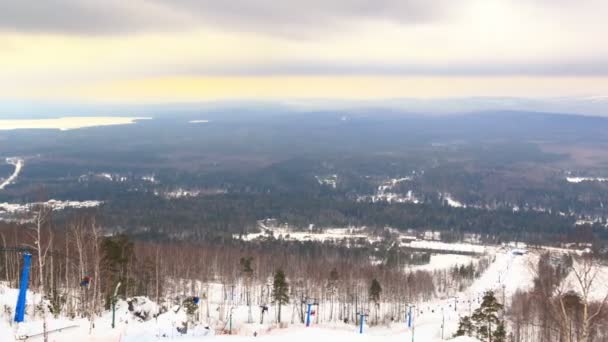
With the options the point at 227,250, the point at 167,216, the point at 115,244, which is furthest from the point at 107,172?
the point at 115,244

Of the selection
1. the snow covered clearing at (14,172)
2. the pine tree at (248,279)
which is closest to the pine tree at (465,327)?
the pine tree at (248,279)

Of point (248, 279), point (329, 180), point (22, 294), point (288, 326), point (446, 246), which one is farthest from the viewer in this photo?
point (329, 180)

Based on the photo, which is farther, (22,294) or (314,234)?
(314,234)

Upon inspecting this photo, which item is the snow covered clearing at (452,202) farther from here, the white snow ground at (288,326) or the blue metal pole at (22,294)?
the blue metal pole at (22,294)

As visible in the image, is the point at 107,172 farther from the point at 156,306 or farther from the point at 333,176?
the point at 156,306

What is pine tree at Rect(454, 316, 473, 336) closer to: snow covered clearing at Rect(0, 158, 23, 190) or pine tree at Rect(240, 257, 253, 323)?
pine tree at Rect(240, 257, 253, 323)

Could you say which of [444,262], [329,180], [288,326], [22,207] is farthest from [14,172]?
[288,326]

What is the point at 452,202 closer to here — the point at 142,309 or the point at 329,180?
the point at 329,180
